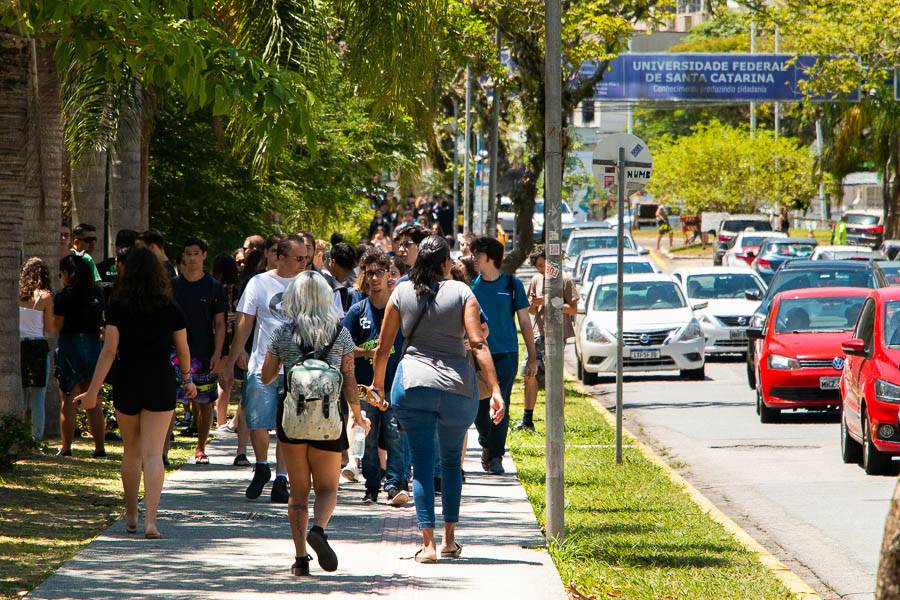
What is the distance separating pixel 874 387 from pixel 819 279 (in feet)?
35.3

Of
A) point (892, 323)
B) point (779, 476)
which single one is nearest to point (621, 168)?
point (892, 323)

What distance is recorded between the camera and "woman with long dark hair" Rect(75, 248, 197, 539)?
9117 millimetres

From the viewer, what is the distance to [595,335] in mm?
22938

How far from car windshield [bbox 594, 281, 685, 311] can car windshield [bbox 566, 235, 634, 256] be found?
1894cm

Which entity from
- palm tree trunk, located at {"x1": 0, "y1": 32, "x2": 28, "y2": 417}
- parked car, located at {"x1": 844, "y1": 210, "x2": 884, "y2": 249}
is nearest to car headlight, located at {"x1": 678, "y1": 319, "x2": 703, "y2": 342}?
palm tree trunk, located at {"x1": 0, "y1": 32, "x2": 28, "y2": 417}

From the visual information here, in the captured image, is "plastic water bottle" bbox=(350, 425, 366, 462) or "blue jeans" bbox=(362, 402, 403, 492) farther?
"plastic water bottle" bbox=(350, 425, 366, 462)

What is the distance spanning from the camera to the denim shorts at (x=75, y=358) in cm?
1295

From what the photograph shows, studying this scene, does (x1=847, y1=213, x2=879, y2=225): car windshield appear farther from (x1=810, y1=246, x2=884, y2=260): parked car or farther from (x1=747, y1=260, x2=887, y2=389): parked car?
(x1=747, y1=260, x2=887, y2=389): parked car

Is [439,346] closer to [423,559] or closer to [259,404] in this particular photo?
[423,559]

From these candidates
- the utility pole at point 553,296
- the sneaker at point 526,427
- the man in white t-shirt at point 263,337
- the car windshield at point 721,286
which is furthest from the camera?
the car windshield at point 721,286

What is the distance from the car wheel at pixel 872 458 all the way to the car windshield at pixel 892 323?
798 millimetres

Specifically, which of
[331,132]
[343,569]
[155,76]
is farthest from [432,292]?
[331,132]

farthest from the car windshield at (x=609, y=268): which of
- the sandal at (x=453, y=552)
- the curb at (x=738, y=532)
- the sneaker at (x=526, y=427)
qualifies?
the sandal at (x=453, y=552)

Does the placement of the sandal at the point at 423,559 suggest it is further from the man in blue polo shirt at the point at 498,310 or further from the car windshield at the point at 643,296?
the car windshield at the point at 643,296
